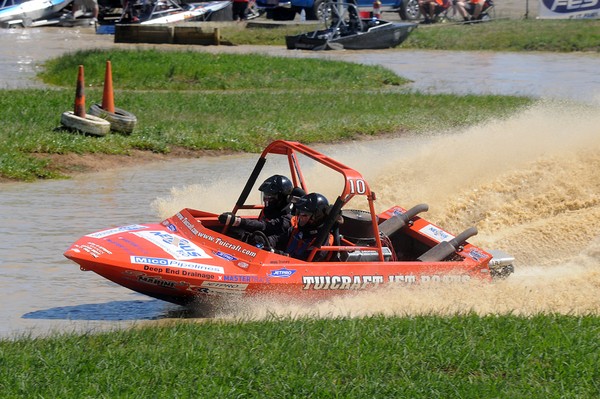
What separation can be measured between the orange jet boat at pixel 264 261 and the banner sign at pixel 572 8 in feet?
→ 107

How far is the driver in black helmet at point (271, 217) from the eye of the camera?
9.69m

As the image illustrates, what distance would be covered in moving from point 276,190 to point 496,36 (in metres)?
29.4

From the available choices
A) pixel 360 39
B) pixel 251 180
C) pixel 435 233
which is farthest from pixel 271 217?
pixel 360 39

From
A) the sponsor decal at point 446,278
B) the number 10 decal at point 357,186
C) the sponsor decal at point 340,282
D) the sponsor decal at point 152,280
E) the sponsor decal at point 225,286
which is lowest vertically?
the sponsor decal at point 446,278

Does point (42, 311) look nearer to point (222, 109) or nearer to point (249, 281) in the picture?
point (249, 281)

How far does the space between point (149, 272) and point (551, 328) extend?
128 inches

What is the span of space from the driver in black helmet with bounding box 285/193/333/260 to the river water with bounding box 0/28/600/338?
56 cm

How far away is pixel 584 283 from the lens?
10.1m

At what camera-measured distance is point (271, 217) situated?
9.88 metres

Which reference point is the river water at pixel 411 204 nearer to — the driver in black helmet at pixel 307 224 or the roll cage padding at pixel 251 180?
the driver in black helmet at pixel 307 224

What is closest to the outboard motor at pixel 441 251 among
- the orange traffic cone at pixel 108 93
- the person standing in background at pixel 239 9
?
the orange traffic cone at pixel 108 93

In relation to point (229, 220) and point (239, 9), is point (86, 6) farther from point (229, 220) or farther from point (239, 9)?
point (229, 220)

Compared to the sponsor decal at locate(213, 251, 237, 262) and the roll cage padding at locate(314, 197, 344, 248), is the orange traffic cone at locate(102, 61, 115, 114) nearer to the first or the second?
the sponsor decal at locate(213, 251, 237, 262)

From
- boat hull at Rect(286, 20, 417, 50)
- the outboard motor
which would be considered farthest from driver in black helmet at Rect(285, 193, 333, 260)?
boat hull at Rect(286, 20, 417, 50)
